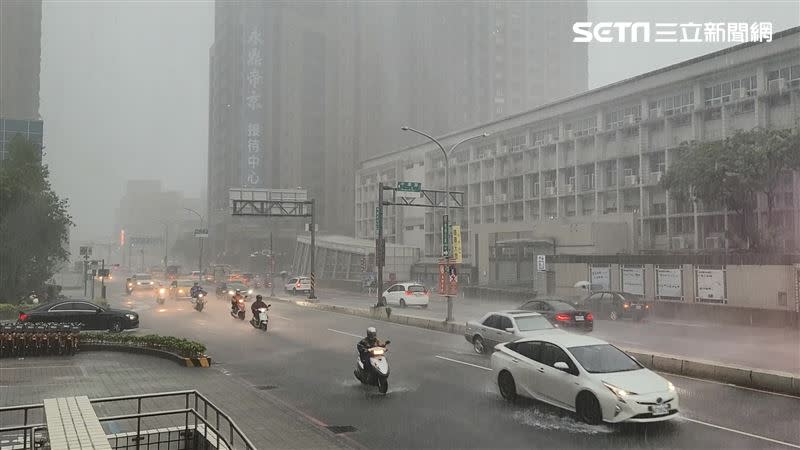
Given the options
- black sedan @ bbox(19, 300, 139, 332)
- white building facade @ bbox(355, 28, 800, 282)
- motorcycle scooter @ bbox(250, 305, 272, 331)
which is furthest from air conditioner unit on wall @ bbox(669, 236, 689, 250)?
black sedan @ bbox(19, 300, 139, 332)

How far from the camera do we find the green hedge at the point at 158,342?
57.1 feet

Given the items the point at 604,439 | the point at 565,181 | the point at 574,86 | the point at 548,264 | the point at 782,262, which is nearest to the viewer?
the point at 604,439

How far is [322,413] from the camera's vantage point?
11.7m

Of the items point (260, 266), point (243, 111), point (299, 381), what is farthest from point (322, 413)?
point (243, 111)

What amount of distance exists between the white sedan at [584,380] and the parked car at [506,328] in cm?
429

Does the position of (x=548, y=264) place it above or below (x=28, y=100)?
below

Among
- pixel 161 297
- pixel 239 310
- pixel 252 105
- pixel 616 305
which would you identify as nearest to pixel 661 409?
pixel 616 305

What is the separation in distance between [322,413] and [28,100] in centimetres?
14351

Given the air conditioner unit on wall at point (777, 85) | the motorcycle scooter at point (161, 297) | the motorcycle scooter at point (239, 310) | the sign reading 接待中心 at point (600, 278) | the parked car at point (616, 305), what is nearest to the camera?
the motorcycle scooter at point (239, 310)

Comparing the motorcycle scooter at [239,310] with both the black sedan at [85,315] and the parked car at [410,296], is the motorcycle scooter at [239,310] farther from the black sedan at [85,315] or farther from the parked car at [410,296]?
the parked car at [410,296]

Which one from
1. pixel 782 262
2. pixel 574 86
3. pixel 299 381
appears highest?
pixel 574 86

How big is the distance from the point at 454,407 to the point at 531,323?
6.19 m

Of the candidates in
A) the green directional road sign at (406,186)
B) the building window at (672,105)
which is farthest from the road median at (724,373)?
the building window at (672,105)

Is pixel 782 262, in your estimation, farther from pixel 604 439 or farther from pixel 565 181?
pixel 565 181
